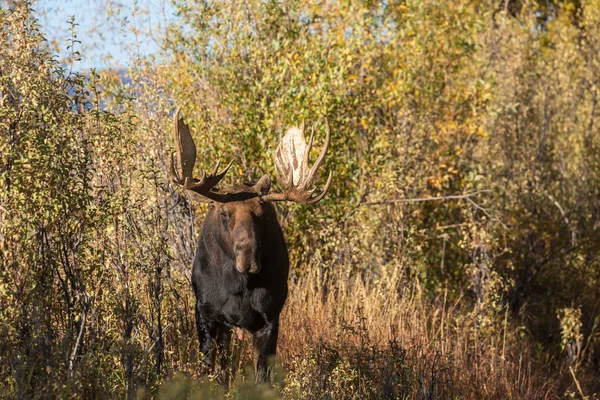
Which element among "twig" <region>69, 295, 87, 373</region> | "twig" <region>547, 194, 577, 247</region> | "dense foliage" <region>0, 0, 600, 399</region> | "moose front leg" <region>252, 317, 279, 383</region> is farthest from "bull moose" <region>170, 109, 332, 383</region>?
"twig" <region>547, 194, 577, 247</region>

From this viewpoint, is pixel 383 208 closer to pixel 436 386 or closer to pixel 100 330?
pixel 436 386

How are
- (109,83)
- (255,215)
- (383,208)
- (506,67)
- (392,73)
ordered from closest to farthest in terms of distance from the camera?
(255,215)
(109,83)
(383,208)
(392,73)
(506,67)

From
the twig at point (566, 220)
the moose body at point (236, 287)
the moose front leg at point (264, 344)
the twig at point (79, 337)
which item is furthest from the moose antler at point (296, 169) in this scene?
the twig at point (566, 220)

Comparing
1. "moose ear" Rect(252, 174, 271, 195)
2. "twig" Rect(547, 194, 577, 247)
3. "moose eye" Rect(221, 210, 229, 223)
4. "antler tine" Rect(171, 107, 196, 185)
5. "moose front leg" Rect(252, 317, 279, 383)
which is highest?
"antler tine" Rect(171, 107, 196, 185)

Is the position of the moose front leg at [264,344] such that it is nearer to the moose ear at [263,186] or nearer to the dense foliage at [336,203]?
the dense foliage at [336,203]

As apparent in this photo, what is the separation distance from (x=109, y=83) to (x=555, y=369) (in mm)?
6642

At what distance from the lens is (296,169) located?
7.74 m

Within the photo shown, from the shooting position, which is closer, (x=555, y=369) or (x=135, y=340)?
(x=135, y=340)

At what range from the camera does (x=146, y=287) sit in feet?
23.8

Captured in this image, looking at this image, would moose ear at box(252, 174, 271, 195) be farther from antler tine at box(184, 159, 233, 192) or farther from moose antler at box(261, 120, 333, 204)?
antler tine at box(184, 159, 233, 192)

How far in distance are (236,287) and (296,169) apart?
3.90ft

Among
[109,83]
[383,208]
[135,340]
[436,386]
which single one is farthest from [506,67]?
[135,340]

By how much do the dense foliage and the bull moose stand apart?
0.83 feet

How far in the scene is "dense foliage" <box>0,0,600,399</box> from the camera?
6.24 metres
